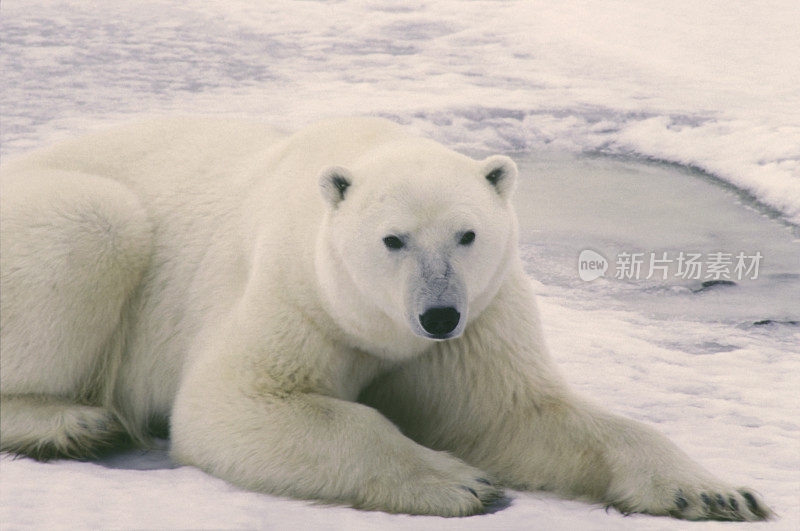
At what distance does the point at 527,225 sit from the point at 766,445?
11.4ft

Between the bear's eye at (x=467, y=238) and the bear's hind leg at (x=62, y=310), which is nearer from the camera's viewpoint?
the bear's eye at (x=467, y=238)

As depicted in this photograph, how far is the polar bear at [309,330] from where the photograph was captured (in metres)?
2.99

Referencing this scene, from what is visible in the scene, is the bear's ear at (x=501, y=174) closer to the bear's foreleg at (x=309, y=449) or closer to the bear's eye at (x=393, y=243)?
the bear's eye at (x=393, y=243)

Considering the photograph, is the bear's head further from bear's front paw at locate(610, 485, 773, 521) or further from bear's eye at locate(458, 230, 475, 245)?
bear's front paw at locate(610, 485, 773, 521)

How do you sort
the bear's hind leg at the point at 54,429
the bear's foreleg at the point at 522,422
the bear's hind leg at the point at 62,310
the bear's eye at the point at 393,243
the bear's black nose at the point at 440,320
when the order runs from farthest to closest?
1. the bear's hind leg at the point at 62,310
2. the bear's hind leg at the point at 54,429
3. the bear's foreleg at the point at 522,422
4. the bear's eye at the point at 393,243
5. the bear's black nose at the point at 440,320

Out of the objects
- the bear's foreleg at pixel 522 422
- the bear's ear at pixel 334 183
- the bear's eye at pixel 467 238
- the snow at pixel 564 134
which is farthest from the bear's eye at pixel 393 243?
the snow at pixel 564 134

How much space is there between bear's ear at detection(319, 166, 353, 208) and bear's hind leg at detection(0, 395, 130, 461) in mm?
1283

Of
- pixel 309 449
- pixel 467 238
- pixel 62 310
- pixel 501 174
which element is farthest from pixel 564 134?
pixel 309 449

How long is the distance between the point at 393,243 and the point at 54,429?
1517 millimetres

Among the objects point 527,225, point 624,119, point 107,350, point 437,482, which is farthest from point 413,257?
point 624,119

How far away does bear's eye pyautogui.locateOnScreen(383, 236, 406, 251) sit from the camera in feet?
9.60

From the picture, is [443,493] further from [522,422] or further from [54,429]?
[54,429]

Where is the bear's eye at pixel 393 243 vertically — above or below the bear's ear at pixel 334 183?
below

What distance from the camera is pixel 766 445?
3789 millimetres
